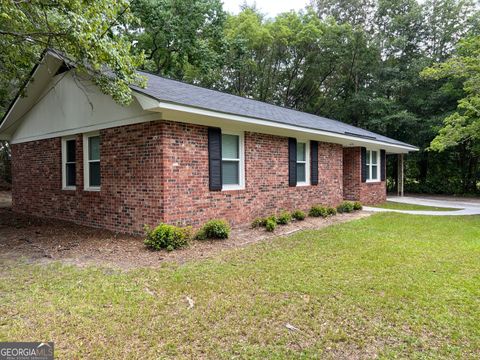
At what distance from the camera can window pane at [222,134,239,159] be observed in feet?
25.5

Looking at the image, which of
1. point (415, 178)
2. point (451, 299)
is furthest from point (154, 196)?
point (415, 178)

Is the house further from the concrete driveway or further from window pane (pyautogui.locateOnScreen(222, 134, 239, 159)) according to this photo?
the concrete driveway

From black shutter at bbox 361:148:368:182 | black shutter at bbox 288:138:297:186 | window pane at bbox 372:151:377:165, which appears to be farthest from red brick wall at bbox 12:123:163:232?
window pane at bbox 372:151:377:165

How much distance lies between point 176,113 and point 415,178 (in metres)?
23.1

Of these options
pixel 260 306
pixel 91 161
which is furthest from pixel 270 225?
pixel 91 161

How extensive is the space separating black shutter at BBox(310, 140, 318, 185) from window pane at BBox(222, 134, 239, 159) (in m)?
3.68

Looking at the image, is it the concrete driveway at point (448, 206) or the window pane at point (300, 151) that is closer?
the window pane at point (300, 151)

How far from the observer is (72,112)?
8562mm

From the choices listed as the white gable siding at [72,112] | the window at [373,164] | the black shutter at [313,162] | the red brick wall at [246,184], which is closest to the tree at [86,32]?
the white gable siding at [72,112]

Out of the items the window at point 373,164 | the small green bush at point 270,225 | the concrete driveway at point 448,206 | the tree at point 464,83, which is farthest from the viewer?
the window at point 373,164

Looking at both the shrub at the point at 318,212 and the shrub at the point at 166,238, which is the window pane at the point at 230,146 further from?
the shrub at the point at 318,212

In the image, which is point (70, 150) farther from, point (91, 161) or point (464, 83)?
point (464, 83)

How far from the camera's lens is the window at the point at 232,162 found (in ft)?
25.6

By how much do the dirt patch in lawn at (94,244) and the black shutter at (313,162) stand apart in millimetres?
2348
